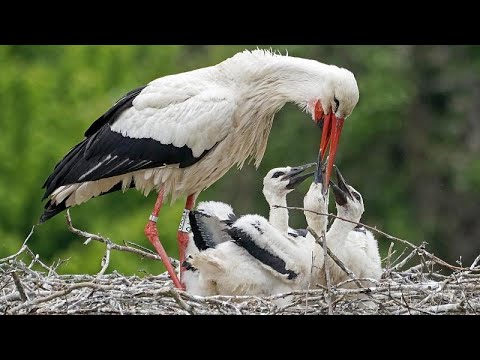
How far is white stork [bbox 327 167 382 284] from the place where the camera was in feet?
23.6

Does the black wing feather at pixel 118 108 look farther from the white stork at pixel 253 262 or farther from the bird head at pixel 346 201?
the bird head at pixel 346 201

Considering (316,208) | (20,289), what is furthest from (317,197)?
(20,289)

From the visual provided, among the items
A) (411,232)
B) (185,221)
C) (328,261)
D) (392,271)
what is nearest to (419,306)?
(328,261)

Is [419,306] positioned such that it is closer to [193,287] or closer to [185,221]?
[193,287]

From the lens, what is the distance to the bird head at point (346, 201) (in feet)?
24.3

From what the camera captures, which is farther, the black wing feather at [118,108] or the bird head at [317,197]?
the black wing feather at [118,108]

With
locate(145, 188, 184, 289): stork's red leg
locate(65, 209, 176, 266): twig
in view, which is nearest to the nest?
locate(65, 209, 176, 266): twig

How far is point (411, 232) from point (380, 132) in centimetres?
229

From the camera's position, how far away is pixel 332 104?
25.0ft

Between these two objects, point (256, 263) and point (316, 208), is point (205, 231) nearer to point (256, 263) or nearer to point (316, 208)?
point (256, 263)

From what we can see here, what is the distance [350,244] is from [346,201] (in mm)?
272

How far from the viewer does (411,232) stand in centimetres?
1686

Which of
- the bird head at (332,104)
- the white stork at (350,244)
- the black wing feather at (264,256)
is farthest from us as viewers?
the bird head at (332,104)

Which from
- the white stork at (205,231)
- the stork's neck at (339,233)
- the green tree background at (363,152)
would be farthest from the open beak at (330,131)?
the green tree background at (363,152)
